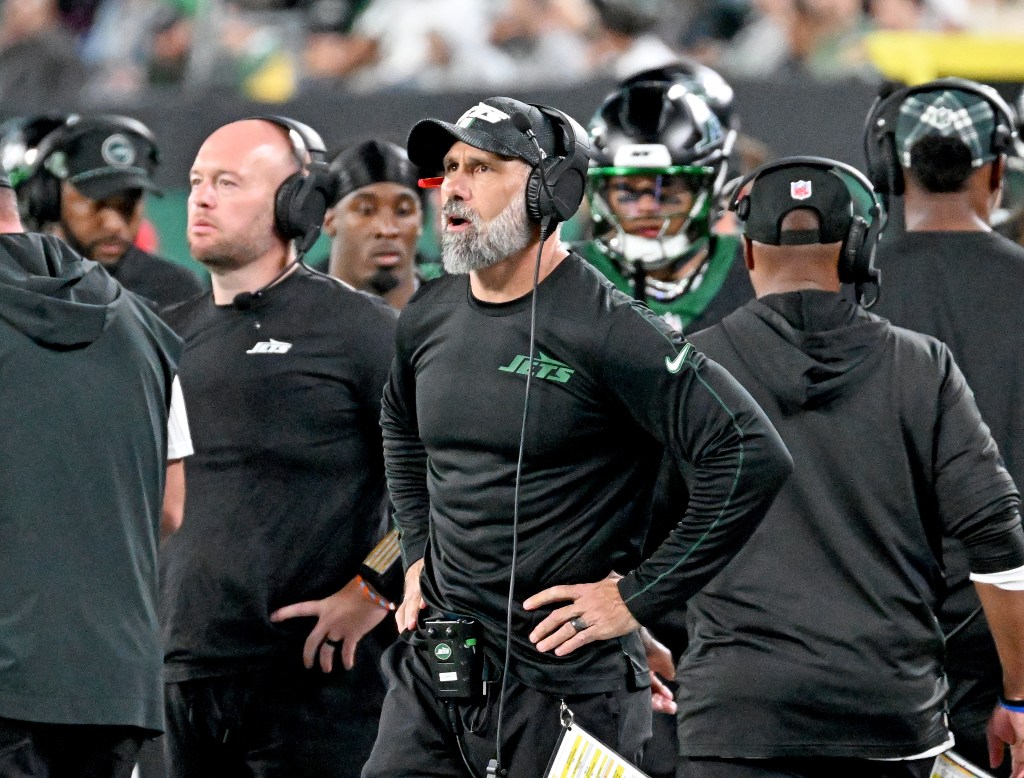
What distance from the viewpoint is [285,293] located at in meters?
4.95

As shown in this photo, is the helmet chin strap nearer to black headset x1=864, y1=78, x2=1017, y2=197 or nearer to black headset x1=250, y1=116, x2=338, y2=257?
black headset x1=864, y1=78, x2=1017, y2=197

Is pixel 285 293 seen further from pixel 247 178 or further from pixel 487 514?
pixel 487 514

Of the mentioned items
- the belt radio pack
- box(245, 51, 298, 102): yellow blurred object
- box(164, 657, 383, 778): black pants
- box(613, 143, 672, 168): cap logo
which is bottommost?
box(164, 657, 383, 778): black pants

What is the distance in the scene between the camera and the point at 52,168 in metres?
6.63

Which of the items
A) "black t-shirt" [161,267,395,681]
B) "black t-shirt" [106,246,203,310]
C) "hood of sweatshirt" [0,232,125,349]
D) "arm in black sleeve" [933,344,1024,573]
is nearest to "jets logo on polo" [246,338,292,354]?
"black t-shirt" [161,267,395,681]

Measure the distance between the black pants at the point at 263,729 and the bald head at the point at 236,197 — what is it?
1.12 m

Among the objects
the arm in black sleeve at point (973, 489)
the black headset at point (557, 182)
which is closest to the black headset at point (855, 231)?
the arm in black sleeve at point (973, 489)

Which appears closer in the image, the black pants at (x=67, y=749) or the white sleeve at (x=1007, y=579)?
the black pants at (x=67, y=749)

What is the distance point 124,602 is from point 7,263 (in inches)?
28.3

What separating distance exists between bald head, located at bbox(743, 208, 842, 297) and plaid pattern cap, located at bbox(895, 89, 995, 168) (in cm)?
92

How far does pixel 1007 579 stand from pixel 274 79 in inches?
285

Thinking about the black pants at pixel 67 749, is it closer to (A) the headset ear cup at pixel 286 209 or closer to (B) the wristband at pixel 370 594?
(B) the wristband at pixel 370 594

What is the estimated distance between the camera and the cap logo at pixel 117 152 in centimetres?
657

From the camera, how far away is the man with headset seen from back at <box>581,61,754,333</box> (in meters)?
5.66
